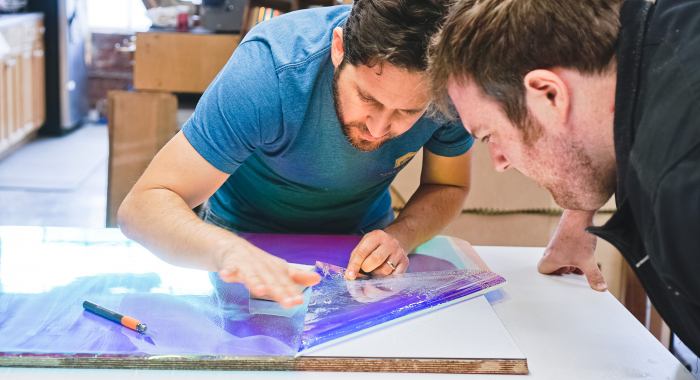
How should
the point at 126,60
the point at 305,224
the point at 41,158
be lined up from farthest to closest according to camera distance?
1. the point at 126,60
2. the point at 41,158
3. the point at 305,224

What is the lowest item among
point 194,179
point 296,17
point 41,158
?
point 41,158

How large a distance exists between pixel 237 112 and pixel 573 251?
686 millimetres

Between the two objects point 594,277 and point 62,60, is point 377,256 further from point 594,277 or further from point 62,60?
point 62,60

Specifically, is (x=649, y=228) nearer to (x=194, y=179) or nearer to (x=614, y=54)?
(x=614, y=54)

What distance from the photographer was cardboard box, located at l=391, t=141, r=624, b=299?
2.13 meters

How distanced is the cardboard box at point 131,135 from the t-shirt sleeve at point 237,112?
4.83ft

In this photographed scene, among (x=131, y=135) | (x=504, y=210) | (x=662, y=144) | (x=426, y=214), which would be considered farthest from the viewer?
(x=131, y=135)

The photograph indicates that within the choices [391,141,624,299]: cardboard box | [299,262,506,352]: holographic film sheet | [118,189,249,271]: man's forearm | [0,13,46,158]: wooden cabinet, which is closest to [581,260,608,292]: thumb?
[299,262,506,352]: holographic film sheet

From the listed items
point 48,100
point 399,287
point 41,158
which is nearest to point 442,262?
point 399,287

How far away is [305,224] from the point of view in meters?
1.37

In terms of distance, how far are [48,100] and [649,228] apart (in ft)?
17.1

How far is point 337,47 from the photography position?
1068 mm

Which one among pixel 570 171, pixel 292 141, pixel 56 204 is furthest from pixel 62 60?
pixel 570 171

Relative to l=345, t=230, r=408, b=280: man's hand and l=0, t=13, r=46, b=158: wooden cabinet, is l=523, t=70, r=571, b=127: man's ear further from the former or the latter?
l=0, t=13, r=46, b=158: wooden cabinet
